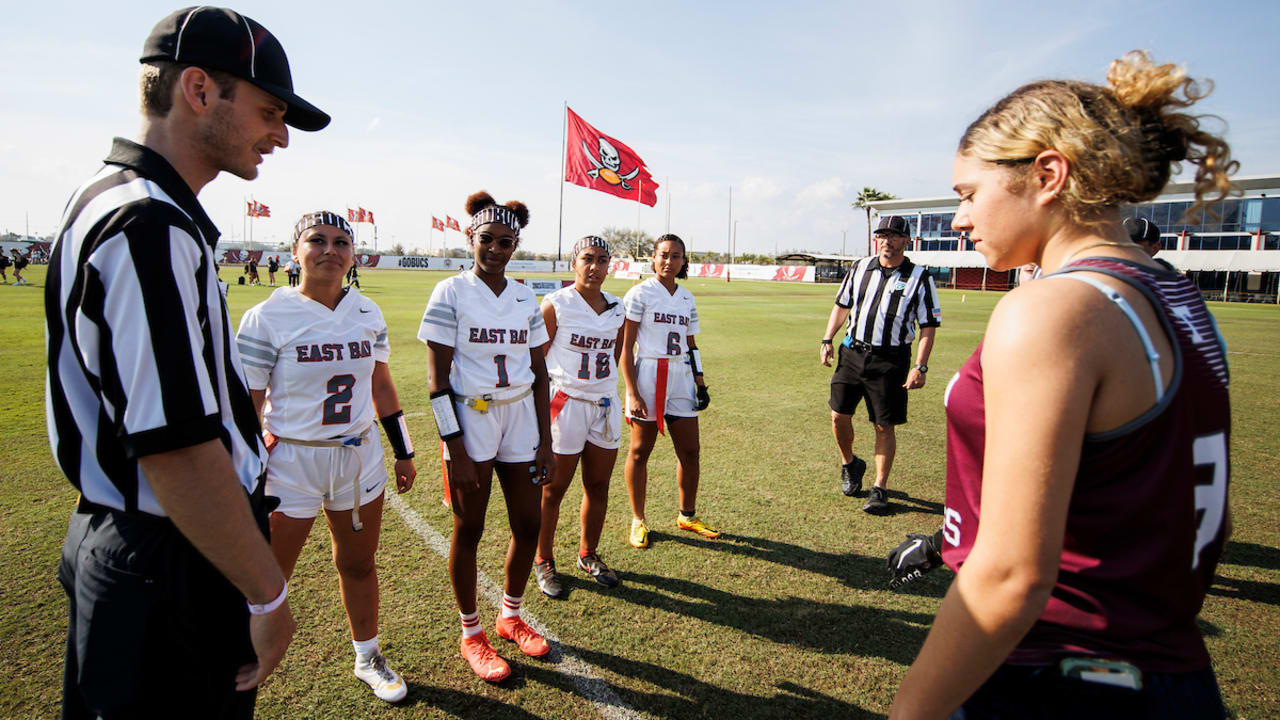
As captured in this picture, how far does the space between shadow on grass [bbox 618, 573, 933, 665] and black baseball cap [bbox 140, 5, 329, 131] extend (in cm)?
364

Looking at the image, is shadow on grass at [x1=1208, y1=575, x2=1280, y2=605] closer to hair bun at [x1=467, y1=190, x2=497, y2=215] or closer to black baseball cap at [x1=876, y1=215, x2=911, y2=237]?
black baseball cap at [x1=876, y1=215, x2=911, y2=237]

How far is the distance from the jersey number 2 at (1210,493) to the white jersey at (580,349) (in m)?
3.60


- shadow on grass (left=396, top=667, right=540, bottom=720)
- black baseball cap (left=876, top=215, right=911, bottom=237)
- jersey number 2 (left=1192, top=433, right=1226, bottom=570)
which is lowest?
shadow on grass (left=396, top=667, right=540, bottom=720)

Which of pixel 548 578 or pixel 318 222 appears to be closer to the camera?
pixel 318 222

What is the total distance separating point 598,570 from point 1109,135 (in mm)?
3978

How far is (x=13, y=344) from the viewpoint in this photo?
40.0 ft

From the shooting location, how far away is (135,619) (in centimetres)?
145

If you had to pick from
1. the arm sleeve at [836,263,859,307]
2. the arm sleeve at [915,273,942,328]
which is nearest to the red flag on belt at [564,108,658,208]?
the arm sleeve at [836,263,859,307]

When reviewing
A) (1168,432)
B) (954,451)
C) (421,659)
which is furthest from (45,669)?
(1168,432)

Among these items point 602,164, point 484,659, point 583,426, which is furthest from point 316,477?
point 602,164

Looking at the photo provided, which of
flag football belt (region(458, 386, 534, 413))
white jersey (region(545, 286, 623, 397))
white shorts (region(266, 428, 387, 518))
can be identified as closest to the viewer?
white shorts (region(266, 428, 387, 518))

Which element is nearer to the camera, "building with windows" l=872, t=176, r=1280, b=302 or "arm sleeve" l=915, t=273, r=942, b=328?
"arm sleeve" l=915, t=273, r=942, b=328

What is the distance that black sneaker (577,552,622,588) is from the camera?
435 cm

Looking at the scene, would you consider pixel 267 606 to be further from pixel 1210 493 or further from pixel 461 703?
pixel 1210 493
